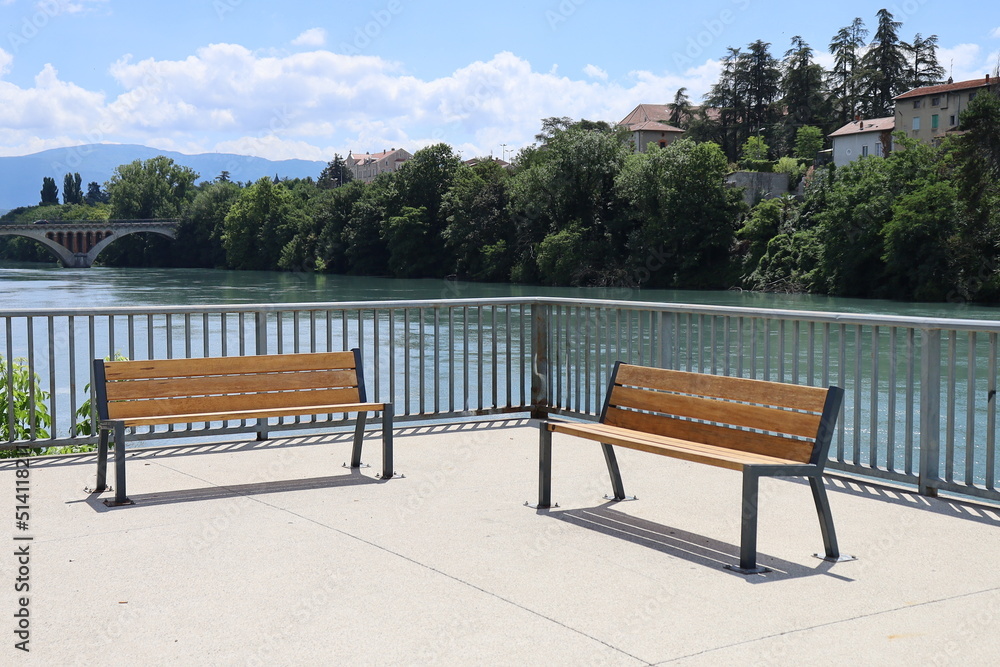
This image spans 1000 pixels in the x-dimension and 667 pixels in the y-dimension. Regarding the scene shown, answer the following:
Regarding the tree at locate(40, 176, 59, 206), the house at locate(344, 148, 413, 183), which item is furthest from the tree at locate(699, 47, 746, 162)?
the tree at locate(40, 176, 59, 206)

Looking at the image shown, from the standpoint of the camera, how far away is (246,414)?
628 centimetres

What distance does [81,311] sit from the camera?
22.9 feet

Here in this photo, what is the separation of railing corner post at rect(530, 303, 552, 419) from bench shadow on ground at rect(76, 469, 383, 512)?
247 centimetres

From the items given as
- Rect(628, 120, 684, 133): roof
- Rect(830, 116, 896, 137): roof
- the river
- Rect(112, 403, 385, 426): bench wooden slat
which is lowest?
the river

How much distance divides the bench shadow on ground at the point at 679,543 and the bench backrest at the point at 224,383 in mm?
1792

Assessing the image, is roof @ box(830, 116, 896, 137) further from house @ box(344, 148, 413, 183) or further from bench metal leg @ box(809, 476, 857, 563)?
house @ box(344, 148, 413, 183)

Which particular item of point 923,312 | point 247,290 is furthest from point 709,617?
point 247,290

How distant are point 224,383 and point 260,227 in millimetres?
100198

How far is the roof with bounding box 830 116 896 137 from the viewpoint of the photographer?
287 feet

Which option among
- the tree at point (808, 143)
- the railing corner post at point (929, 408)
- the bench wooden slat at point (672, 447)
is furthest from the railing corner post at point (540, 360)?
the tree at point (808, 143)

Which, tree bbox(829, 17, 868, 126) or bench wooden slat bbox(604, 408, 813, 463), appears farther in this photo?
tree bbox(829, 17, 868, 126)

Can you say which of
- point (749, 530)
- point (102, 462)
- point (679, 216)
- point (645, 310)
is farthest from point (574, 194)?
point (749, 530)

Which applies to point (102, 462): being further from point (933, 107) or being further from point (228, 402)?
point (933, 107)

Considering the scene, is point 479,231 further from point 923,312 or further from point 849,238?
point 923,312
